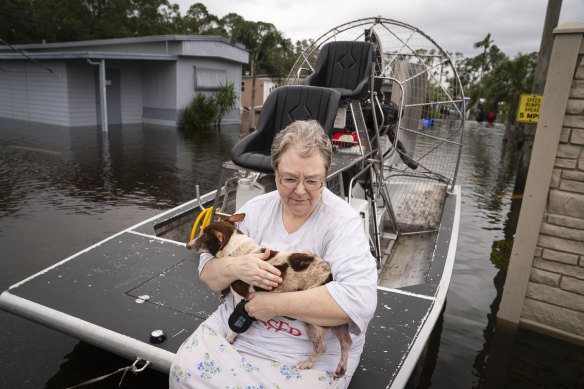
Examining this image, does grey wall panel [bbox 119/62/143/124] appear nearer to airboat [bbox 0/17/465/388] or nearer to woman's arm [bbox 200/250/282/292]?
airboat [bbox 0/17/465/388]

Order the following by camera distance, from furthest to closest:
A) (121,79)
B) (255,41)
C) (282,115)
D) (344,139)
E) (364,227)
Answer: (255,41) < (121,79) < (344,139) < (282,115) < (364,227)

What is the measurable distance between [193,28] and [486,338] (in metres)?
46.8

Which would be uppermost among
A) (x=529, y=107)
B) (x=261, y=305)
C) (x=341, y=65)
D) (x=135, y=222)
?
(x=341, y=65)

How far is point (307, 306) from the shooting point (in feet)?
4.72

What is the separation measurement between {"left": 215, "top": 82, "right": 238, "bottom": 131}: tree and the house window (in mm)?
246

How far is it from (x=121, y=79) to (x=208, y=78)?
142 inches

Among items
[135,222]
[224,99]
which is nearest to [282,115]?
[135,222]

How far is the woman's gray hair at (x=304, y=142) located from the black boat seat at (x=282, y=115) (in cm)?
152

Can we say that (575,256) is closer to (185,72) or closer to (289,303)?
(289,303)

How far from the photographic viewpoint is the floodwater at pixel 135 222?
9.30 ft

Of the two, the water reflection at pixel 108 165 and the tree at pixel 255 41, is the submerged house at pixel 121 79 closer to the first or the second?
the tree at pixel 255 41

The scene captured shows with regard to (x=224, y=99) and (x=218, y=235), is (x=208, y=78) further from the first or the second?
(x=218, y=235)

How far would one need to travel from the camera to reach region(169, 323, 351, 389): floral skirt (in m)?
1.56

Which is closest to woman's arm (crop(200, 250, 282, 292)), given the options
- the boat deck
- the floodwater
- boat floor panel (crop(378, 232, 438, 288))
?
the boat deck
